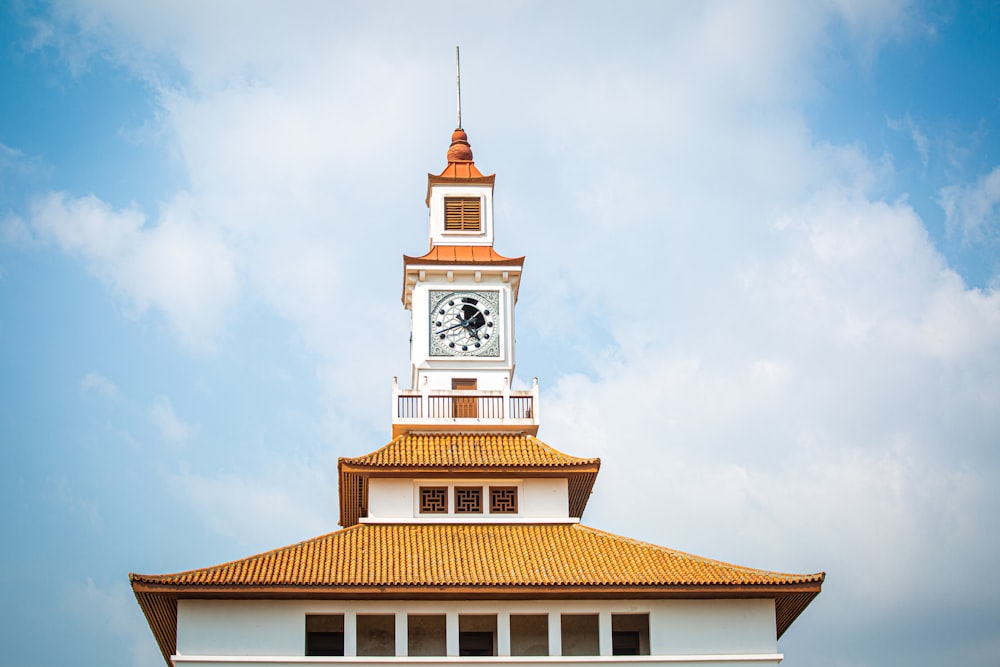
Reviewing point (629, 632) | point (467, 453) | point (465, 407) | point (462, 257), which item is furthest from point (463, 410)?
point (629, 632)

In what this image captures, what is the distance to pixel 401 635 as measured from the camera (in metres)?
35.2

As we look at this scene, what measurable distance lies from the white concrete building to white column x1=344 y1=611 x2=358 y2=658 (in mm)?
33

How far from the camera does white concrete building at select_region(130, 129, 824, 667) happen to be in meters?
34.8

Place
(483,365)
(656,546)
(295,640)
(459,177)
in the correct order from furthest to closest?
1. (459,177)
2. (483,365)
3. (656,546)
4. (295,640)

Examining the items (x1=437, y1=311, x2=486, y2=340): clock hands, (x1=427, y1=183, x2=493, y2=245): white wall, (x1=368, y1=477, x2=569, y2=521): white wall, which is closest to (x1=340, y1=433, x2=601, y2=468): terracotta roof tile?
(x1=368, y1=477, x2=569, y2=521): white wall

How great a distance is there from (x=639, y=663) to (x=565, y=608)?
2.16 meters

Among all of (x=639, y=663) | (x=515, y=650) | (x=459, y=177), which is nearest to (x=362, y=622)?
(x=515, y=650)

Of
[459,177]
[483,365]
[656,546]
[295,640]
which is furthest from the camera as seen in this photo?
[459,177]

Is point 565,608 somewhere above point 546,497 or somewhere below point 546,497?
below

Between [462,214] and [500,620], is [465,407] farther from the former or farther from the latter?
[500,620]

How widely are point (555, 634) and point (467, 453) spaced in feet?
19.1

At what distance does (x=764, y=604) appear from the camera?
35844mm

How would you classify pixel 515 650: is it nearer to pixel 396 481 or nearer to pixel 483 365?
pixel 396 481

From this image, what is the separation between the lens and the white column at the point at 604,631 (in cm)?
3541
